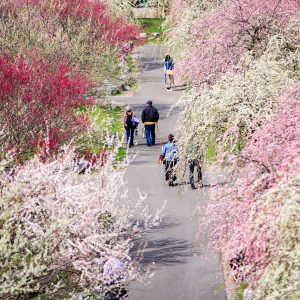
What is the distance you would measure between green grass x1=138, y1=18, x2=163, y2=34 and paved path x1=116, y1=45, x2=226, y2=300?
2857 centimetres

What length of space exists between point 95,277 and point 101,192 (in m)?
2.02

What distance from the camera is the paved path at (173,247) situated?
1362 cm

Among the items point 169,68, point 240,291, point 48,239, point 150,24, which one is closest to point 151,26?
point 150,24

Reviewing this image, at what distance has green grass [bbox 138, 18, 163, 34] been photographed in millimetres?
51875

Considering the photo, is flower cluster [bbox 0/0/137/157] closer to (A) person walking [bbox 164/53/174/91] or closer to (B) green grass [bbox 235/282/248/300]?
(A) person walking [bbox 164/53/174/91]

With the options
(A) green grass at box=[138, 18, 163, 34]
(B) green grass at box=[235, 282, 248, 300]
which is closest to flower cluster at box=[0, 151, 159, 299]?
(B) green grass at box=[235, 282, 248, 300]

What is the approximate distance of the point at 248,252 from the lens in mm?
9203

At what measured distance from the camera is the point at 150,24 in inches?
2124

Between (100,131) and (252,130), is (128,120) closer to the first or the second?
(100,131)

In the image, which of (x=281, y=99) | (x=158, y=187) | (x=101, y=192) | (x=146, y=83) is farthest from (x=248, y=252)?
(x=146, y=83)

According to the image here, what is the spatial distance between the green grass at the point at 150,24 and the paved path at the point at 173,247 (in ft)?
93.7

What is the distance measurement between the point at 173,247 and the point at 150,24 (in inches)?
1570

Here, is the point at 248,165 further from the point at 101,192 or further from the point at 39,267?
the point at 39,267

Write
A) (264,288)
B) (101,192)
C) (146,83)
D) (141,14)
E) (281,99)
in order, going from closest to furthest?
(264,288) < (101,192) < (281,99) < (146,83) < (141,14)
